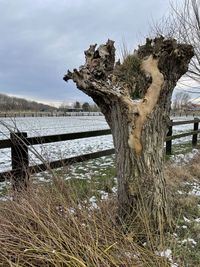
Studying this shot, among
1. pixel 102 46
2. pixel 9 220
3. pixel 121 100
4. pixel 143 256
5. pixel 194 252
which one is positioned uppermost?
pixel 102 46

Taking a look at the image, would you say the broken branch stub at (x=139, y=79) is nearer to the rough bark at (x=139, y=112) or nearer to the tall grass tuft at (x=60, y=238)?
the rough bark at (x=139, y=112)

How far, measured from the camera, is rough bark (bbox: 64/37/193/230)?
12.0 feet

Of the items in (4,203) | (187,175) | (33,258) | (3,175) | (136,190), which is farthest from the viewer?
(187,175)

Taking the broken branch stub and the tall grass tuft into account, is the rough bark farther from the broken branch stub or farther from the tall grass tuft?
the tall grass tuft

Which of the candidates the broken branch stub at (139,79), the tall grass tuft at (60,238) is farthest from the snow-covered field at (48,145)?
the broken branch stub at (139,79)

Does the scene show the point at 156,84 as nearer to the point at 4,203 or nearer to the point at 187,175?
the point at 4,203

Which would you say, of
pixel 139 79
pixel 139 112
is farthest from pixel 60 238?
pixel 139 79

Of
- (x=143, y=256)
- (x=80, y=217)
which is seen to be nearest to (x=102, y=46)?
(x=80, y=217)

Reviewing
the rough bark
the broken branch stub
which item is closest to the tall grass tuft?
the rough bark

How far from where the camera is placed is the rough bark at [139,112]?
12.0 ft

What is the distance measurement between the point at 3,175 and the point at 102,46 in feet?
7.34

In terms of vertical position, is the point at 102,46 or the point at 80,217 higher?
the point at 102,46

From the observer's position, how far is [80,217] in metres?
3.02

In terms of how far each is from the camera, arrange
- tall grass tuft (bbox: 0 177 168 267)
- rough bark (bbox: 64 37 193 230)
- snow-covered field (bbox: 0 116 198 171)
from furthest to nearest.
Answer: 1. snow-covered field (bbox: 0 116 198 171)
2. rough bark (bbox: 64 37 193 230)
3. tall grass tuft (bbox: 0 177 168 267)
